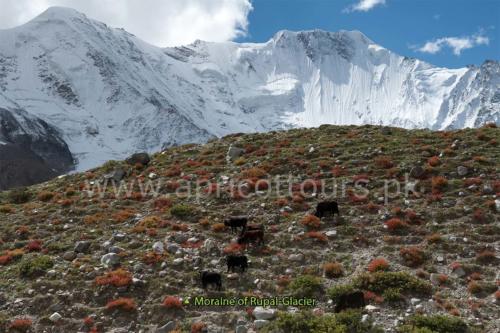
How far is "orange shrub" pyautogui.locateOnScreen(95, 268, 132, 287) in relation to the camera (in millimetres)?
19359

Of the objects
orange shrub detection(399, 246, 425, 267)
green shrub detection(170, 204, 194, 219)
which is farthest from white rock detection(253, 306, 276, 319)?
green shrub detection(170, 204, 194, 219)

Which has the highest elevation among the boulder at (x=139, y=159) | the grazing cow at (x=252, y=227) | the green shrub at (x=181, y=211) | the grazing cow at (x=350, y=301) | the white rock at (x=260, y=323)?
the boulder at (x=139, y=159)

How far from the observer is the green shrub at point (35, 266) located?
69.2 ft

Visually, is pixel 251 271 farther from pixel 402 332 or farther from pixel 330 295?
pixel 402 332

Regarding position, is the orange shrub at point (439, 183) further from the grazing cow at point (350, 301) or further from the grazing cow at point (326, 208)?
the grazing cow at point (350, 301)

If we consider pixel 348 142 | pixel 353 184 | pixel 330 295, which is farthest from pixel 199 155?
pixel 330 295

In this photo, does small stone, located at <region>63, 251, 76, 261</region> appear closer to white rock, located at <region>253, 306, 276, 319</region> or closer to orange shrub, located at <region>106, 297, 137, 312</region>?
orange shrub, located at <region>106, 297, 137, 312</region>

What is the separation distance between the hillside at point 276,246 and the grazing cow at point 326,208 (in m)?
0.40

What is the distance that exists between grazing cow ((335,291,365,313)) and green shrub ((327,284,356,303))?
348mm

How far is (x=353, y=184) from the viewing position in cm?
2894

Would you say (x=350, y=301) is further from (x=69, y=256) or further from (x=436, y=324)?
(x=69, y=256)

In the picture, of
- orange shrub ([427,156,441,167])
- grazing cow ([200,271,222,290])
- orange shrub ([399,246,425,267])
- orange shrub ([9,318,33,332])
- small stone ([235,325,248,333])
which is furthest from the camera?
orange shrub ([427,156,441,167])

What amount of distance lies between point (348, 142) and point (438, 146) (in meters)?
5.84

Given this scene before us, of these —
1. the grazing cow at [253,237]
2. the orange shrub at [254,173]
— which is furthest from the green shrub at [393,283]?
the orange shrub at [254,173]
